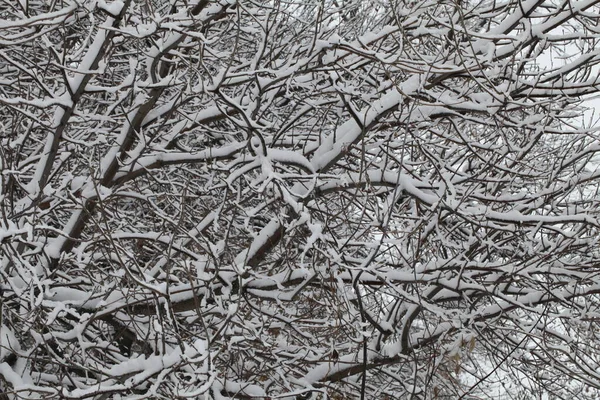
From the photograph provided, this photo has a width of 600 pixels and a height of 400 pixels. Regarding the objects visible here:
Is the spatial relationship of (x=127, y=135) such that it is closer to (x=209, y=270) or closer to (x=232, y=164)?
Result: (x=232, y=164)

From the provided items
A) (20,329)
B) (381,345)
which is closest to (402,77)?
(381,345)

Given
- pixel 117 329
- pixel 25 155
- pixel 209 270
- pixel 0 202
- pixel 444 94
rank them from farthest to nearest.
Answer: pixel 25 155 < pixel 117 329 < pixel 444 94 < pixel 209 270 < pixel 0 202

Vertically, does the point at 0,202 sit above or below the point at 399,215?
below

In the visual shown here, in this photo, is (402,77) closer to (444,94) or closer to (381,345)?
(444,94)

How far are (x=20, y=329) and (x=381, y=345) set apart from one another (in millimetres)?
2473

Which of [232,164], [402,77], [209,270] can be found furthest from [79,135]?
[402,77]

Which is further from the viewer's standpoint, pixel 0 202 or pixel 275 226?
pixel 275 226

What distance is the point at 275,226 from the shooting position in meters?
4.67

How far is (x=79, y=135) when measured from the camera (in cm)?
559

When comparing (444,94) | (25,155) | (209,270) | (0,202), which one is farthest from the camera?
(25,155)

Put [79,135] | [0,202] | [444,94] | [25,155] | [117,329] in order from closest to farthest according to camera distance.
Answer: [0,202] → [444,94] → [117,329] → [79,135] → [25,155]

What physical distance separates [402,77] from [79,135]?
244 centimetres

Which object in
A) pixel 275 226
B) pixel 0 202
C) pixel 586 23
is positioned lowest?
pixel 0 202

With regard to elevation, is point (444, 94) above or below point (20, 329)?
above
